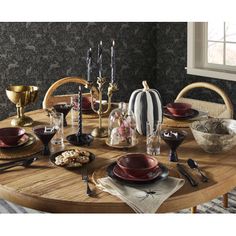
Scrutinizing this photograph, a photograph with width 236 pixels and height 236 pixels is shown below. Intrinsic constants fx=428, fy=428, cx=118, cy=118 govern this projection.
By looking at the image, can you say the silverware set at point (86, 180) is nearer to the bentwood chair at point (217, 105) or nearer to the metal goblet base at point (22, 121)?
the metal goblet base at point (22, 121)

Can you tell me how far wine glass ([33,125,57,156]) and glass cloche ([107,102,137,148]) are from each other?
298 millimetres

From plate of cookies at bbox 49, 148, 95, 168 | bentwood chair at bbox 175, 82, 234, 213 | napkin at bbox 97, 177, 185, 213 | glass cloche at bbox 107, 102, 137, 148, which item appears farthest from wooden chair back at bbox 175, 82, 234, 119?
napkin at bbox 97, 177, 185, 213

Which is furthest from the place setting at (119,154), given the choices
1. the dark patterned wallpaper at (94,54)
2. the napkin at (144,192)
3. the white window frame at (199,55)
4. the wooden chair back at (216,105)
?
the white window frame at (199,55)

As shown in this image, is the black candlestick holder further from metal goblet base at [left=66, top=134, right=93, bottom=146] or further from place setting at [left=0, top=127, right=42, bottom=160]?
place setting at [left=0, top=127, right=42, bottom=160]

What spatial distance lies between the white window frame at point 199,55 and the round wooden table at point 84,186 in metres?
2.53

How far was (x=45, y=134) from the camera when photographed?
1.94 meters

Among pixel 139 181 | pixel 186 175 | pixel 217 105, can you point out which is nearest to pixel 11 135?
pixel 139 181

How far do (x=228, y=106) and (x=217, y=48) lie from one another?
1698 millimetres

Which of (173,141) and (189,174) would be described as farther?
(173,141)

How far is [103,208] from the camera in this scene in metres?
1.50

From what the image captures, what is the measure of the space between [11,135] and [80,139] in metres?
0.34

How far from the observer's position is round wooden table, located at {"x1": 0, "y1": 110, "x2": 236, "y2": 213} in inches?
59.7

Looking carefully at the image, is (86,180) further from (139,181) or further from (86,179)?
(139,181)

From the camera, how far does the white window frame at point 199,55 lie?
445 centimetres
